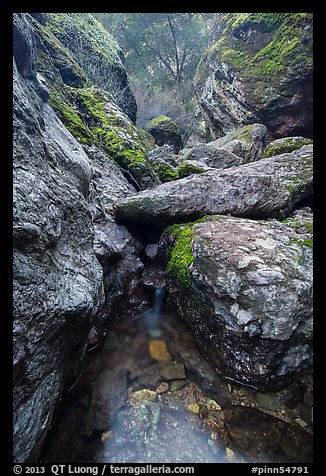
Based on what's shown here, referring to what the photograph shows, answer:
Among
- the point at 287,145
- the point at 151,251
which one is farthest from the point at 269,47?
the point at 151,251

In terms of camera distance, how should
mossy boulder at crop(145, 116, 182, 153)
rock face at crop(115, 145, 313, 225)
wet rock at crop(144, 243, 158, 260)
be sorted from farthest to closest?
mossy boulder at crop(145, 116, 182, 153) → wet rock at crop(144, 243, 158, 260) → rock face at crop(115, 145, 313, 225)

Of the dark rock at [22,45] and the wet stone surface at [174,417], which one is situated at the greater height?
the dark rock at [22,45]

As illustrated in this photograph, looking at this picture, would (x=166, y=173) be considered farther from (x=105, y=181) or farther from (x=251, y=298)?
(x=251, y=298)

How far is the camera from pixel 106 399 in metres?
3.27

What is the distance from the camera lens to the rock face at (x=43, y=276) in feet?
7.20

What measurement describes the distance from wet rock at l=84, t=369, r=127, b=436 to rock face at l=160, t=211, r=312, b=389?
133 centimetres

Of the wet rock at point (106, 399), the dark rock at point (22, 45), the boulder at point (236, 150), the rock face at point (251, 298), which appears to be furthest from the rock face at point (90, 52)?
the wet rock at point (106, 399)

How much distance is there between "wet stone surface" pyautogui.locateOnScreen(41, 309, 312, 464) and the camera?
2.64 metres

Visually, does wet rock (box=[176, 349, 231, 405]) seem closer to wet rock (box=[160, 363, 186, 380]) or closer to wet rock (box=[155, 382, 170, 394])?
wet rock (box=[160, 363, 186, 380])

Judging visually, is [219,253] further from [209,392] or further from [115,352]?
[115,352]

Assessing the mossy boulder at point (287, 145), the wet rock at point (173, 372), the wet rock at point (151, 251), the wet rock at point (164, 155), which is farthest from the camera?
the wet rock at point (164, 155)

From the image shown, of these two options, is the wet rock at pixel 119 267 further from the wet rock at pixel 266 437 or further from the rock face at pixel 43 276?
the wet rock at pixel 266 437

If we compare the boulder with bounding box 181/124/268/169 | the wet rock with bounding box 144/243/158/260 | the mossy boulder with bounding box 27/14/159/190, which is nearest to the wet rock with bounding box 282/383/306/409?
the wet rock with bounding box 144/243/158/260
